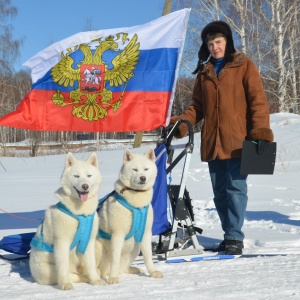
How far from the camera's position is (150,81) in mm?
4480

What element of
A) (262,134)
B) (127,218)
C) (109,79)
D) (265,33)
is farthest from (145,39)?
(265,33)

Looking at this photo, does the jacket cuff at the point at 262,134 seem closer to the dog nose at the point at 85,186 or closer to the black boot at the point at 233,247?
the black boot at the point at 233,247

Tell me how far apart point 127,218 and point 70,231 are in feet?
1.35

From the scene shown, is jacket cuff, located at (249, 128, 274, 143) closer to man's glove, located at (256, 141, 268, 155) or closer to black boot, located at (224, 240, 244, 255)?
man's glove, located at (256, 141, 268, 155)

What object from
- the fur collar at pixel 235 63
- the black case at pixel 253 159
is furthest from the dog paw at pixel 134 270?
the fur collar at pixel 235 63

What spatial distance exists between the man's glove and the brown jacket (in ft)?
0.27

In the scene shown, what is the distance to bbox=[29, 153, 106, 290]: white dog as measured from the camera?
3.16 m

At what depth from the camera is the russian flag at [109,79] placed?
443 centimetres

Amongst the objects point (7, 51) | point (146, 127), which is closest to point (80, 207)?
point (146, 127)

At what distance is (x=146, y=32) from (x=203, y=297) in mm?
2549

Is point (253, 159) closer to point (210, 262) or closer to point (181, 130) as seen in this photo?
point (181, 130)

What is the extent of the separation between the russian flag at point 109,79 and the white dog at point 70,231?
126 cm

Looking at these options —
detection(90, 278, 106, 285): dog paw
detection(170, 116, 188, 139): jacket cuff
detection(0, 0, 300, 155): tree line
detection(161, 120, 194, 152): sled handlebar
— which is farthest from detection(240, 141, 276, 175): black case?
detection(0, 0, 300, 155): tree line

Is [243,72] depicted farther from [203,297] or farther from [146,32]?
[203,297]
